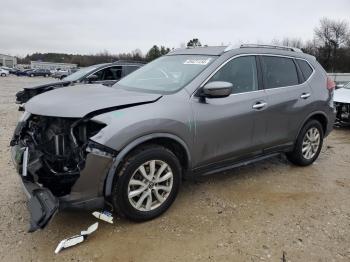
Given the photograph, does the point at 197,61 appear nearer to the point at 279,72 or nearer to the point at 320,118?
the point at 279,72

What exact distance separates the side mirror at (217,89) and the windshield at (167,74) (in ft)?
0.86

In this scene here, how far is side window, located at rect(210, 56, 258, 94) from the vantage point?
422 centimetres

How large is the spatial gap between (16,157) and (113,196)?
110 centimetres

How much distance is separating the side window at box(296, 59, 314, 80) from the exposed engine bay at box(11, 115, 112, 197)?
3333 mm

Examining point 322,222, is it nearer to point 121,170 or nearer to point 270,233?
point 270,233

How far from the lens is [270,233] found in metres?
3.54

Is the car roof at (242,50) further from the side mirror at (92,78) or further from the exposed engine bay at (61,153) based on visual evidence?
the side mirror at (92,78)

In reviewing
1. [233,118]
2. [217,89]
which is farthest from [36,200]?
[233,118]

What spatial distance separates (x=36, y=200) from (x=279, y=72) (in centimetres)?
348

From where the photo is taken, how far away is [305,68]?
536 cm

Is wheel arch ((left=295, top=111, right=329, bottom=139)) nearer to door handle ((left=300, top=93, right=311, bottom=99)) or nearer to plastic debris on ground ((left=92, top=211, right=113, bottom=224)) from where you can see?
door handle ((left=300, top=93, right=311, bottom=99))

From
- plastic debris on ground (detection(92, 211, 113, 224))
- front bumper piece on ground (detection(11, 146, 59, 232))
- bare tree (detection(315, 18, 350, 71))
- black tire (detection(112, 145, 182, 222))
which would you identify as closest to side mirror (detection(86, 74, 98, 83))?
front bumper piece on ground (detection(11, 146, 59, 232))

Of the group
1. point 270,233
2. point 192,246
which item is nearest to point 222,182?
point 270,233

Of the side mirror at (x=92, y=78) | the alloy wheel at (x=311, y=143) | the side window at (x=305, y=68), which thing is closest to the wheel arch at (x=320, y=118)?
the alloy wheel at (x=311, y=143)
